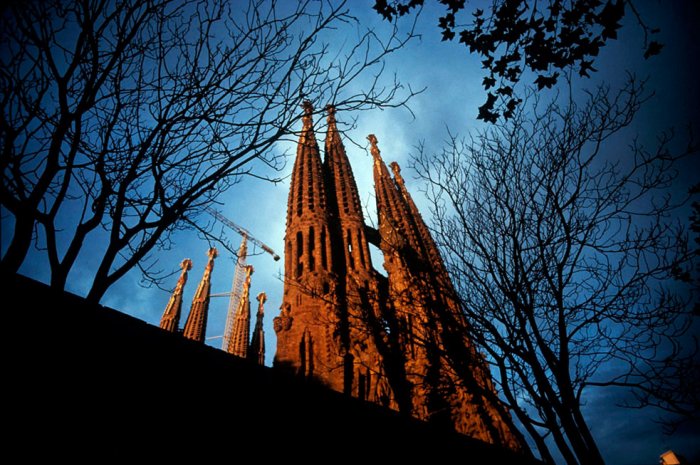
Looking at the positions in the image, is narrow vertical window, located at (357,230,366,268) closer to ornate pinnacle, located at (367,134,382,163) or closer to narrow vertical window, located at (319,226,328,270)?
narrow vertical window, located at (319,226,328,270)

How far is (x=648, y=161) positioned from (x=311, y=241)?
19.0 m

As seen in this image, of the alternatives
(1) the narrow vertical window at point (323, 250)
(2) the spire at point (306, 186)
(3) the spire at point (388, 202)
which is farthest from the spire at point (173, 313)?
(3) the spire at point (388, 202)

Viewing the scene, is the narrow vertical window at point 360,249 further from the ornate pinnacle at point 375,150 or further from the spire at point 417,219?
the ornate pinnacle at point 375,150

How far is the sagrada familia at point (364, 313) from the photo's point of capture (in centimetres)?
992

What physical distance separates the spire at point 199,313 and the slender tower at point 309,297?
18.1 meters

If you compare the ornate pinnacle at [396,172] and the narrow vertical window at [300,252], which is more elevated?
the ornate pinnacle at [396,172]

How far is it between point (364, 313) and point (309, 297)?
23.2 feet

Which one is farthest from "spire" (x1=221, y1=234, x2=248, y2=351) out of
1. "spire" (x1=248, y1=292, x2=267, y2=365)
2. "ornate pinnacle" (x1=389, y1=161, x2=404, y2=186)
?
"ornate pinnacle" (x1=389, y1=161, x2=404, y2=186)

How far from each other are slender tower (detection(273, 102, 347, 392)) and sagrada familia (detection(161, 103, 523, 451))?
0.17ft

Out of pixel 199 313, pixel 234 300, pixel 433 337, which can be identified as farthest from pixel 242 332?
pixel 433 337

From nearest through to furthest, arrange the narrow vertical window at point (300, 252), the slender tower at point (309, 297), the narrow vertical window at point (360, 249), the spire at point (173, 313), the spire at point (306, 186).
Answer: the slender tower at point (309, 297) < the narrow vertical window at point (300, 252) < the narrow vertical window at point (360, 249) < the spire at point (306, 186) < the spire at point (173, 313)

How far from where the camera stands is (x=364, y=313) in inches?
468

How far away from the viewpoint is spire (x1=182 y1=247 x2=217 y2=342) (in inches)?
1470

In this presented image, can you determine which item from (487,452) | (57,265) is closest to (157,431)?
(57,265)
